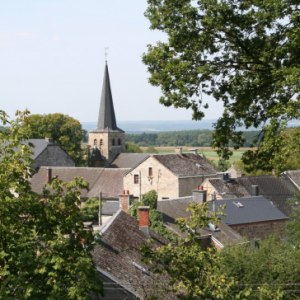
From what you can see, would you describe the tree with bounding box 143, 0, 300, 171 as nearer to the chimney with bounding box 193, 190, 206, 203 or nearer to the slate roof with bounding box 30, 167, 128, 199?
the chimney with bounding box 193, 190, 206, 203

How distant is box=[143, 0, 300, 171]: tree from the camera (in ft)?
37.0

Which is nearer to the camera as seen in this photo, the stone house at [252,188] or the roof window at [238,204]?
the roof window at [238,204]

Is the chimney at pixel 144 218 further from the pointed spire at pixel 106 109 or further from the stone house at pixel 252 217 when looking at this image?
the pointed spire at pixel 106 109

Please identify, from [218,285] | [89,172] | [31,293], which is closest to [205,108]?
[218,285]

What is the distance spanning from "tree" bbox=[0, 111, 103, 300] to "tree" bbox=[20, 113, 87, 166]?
6525cm

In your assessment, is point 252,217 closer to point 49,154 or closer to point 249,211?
point 249,211

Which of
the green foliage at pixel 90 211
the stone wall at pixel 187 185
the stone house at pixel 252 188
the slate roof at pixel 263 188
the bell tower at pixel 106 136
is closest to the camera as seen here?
the stone house at pixel 252 188

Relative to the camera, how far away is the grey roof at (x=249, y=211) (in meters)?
31.3

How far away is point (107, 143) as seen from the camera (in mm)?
86500

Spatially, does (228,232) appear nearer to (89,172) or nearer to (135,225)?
(135,225)

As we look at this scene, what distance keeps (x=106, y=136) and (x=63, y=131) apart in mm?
13322

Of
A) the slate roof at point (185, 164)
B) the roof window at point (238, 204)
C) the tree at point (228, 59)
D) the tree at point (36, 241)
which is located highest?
the tree at point (228, 59)

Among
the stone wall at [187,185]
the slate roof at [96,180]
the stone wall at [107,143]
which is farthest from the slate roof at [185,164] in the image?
the stone wall at [107,143]

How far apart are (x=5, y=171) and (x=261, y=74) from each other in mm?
6498
